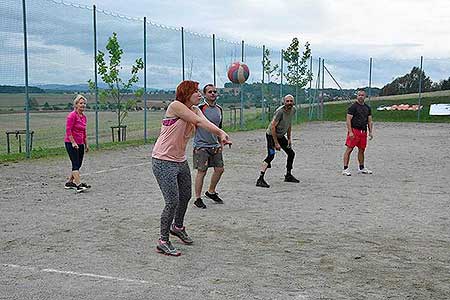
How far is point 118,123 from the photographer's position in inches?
820

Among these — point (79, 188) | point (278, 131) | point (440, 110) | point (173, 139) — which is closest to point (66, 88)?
point (79, 188)

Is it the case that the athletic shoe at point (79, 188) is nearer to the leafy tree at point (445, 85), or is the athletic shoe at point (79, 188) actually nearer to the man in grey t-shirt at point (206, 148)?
the man in grey t-shirt at point (206, 148)

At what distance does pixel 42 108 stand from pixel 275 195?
8456 mm

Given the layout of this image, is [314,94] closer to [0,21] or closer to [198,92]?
[0,21]

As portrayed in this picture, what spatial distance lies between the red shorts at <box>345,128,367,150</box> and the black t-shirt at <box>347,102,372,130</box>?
0.09m

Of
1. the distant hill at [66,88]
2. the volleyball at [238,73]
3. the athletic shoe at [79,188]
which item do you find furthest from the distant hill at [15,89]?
the volleyball at [238,73]

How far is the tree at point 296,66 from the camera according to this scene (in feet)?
114

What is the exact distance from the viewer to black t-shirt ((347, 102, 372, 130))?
1326cm

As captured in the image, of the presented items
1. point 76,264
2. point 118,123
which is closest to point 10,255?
point 76,264

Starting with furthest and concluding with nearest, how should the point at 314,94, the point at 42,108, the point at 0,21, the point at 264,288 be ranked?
the point at 314,94, the point at 42,108, the point at 0,21, the point at 264,288

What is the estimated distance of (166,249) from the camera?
6.61 m

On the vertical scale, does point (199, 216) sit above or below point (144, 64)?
below

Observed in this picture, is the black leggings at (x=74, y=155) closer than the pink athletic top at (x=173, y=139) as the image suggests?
No

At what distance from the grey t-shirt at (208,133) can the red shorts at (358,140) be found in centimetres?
455
